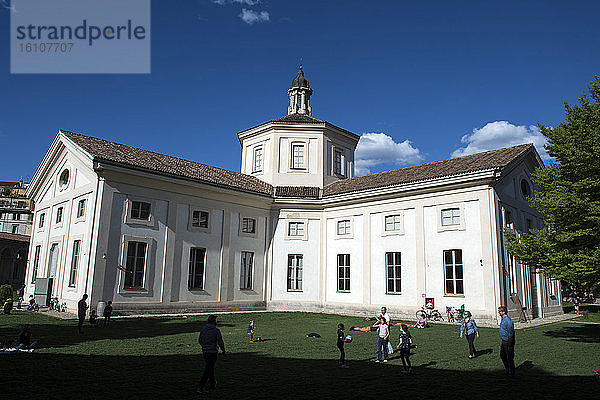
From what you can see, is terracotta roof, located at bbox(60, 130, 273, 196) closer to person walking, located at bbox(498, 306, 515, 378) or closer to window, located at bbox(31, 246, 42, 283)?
window, located at bbox(31, 246, 42, 283)

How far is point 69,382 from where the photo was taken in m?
9.18

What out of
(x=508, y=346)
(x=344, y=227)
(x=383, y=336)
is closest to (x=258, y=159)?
(x=344, y=227)

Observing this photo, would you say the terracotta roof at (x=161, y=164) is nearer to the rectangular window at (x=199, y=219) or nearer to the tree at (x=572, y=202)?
the rectangular window at (x=199, y=219)

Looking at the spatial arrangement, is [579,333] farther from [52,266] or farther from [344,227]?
[52,266]

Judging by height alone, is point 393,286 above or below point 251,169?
below

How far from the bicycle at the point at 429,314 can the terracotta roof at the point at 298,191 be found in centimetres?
1100

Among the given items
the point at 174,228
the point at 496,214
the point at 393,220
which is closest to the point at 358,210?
the point at 393,220

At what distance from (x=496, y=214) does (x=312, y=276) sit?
1315 cm

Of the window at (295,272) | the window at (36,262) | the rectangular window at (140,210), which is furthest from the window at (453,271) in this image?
the window at (36,262)

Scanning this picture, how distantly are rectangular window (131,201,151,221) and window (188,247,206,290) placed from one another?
3.65m

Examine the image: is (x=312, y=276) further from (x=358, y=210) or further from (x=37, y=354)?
(x=37, y=354)

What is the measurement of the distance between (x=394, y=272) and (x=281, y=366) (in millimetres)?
16068

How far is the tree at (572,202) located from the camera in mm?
15445

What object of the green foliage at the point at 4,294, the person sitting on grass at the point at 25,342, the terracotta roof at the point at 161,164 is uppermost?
the terracotta roof at the point at 161,164
